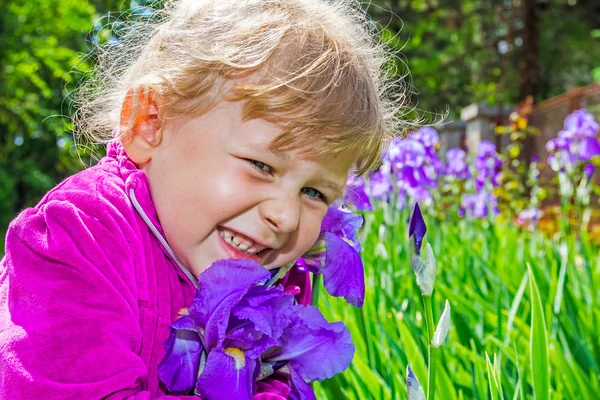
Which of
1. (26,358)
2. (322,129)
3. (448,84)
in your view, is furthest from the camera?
(448,84)

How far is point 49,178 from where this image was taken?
11.3 meters

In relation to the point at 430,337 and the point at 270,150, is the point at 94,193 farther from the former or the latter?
the point at 430,337

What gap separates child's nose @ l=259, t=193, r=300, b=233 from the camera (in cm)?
112

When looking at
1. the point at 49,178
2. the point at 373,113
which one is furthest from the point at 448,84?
the point at 373,113

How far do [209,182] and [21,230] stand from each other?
29 centimetres

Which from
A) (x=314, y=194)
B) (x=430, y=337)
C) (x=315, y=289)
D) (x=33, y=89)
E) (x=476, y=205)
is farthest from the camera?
(x=33, y=89)

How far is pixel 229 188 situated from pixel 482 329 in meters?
0.94

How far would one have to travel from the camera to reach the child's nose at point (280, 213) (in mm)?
1125

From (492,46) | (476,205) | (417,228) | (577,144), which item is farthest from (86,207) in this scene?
(492,46)

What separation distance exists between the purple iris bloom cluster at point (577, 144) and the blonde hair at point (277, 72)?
2508mm

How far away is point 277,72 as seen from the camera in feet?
3.87

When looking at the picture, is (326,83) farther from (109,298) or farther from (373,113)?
(109,298)

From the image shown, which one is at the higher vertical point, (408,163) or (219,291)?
(219,291)

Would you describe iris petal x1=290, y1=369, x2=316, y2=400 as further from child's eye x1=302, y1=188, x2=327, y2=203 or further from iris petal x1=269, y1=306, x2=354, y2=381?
child's eye x1=302, y1=188, x2=327, y2=203
